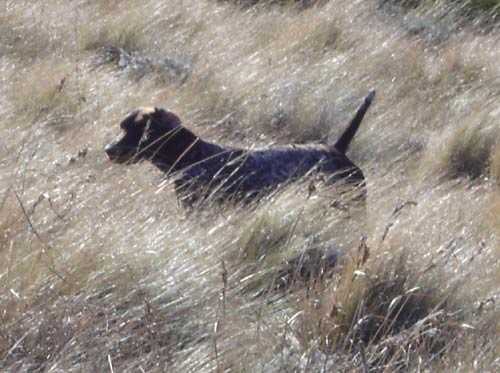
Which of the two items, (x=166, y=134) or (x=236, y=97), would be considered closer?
(x=166, y=134)

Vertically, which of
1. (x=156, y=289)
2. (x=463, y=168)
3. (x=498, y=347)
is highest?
(x=156, y=289)

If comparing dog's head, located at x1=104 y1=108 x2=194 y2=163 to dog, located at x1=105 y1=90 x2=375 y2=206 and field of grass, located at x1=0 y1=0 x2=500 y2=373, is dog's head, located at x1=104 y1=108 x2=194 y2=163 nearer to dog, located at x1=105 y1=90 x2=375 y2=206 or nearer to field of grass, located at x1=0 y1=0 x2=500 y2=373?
dog, located at x1=105 y1=90 x2=375 y2=206

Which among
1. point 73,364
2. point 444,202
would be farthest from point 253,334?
point 444,202

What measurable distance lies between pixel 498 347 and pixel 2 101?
13.7 feet

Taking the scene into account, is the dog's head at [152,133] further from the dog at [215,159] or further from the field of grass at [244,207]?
the field of grass at [244,207]

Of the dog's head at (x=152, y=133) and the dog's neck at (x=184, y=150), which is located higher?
the dog's head at (x=152, y=133)

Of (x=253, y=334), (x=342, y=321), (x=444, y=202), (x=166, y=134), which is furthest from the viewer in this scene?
(x=444, y=202)

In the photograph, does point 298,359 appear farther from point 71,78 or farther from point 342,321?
point 71,78

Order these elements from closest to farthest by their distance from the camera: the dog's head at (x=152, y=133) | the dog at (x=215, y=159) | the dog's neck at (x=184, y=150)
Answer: the dog at (x=215, y=159)
the dog's head at (x=152, y=133)
the dog's neck at (x=184, y=150)

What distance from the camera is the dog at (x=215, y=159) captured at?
5.64m

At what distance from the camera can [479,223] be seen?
18.6 ft

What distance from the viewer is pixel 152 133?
5922mm

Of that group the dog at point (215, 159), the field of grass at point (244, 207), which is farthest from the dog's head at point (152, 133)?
the field of grass at point (244, 207)

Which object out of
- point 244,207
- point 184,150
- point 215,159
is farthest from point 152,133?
point 244,207
